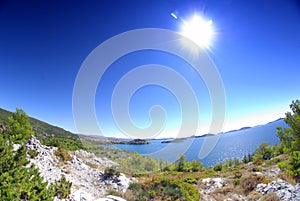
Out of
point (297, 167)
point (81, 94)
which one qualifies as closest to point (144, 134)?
point (81, 94)

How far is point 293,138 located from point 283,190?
12.3 feet

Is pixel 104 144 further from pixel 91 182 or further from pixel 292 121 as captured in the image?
pixel 292 121

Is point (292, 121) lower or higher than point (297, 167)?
higher

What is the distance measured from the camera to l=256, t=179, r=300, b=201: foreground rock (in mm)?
5914

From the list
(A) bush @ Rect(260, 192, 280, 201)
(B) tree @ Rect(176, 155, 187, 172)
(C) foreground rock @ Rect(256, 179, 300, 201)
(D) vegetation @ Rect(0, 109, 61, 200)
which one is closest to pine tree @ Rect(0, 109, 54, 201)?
(D) vegetation @ Rect(0, 109, 61, 200)

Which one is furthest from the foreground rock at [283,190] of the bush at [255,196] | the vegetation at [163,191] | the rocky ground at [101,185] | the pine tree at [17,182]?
the pine tree at [17,182]

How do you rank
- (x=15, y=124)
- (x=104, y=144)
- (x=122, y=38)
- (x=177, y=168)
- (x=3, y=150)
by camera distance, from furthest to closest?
1. (x=104, y=144)
2. (x=177, y=168)
3. (x=15, y=124)
4. (x=122, y=38)
5. (x=3, y=150)

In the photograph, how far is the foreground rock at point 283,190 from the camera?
19.4 ft

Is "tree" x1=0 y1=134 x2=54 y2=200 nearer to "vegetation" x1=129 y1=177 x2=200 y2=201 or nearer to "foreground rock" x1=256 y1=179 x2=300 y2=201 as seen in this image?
"vegetation" x1=129 y1=177 x2=200 y2=201

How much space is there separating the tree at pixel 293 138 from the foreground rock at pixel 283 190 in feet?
2.98

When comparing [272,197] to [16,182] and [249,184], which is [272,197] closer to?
[249,184]

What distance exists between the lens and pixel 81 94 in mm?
8953

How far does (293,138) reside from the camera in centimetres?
898

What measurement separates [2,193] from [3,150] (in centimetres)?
176
